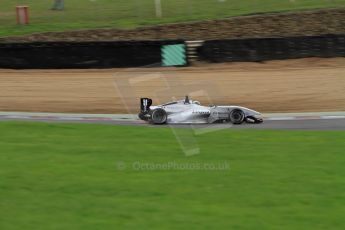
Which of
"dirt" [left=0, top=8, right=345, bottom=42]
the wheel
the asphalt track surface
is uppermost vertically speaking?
"dirt" [left=0, top=8, right=345, bottom=42]

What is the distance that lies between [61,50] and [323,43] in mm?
10081

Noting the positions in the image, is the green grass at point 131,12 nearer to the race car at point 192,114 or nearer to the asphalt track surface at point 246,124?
the asphalt track surface at point 246,124

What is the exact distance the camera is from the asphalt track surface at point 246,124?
14.3 meters

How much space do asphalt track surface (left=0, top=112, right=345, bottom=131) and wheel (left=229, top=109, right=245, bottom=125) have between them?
0.12 m

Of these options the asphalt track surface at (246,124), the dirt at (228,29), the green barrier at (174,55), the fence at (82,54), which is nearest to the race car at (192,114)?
the asphalt track surface at (246,124)

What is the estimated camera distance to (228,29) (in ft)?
95.7

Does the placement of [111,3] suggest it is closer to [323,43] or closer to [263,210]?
[323,43]

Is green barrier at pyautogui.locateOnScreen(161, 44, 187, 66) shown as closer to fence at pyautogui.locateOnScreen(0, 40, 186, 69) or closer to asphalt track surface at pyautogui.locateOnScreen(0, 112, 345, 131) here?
fence at pyautogui.locateOnScreen(0, 40, 186, 69)

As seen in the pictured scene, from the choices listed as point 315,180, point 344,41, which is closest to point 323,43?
point 344,41

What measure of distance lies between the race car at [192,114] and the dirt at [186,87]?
12.6 feet

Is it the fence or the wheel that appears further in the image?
the fence

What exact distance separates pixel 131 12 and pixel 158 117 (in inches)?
811

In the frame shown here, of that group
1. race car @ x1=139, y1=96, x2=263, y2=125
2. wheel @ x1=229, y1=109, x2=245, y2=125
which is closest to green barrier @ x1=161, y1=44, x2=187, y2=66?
race car @ x1=139, y1=96, x2=263, y2=125

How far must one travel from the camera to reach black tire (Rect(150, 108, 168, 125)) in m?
14.5
